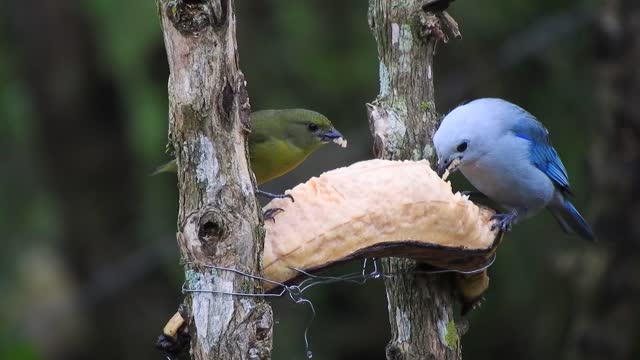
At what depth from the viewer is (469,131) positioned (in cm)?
372

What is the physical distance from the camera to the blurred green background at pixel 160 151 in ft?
20.8

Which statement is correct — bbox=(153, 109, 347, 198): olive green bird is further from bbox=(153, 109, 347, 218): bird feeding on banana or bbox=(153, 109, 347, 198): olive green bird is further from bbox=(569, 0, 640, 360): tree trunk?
bbox=(569, 0, 640, 360): tree trunk

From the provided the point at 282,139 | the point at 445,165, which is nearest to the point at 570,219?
the point at 445,165

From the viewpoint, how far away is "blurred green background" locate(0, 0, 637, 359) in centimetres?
633

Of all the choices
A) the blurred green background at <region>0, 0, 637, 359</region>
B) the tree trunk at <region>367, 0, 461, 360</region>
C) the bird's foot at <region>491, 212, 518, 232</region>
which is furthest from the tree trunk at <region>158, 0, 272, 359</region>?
the blurred green background at <region>0, 0, 637, 359</region>

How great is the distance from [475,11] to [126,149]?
10.1 feet

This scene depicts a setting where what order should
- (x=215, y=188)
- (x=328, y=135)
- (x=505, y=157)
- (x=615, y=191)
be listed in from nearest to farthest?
(x=215, y=188)
(x=505, y=157)
(x=328, y=135)
(x=615, y=191)

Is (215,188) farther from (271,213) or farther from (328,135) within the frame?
(328,135)

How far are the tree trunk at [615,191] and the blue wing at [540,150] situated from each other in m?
1.42

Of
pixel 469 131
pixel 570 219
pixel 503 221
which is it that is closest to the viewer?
pixel 503 221

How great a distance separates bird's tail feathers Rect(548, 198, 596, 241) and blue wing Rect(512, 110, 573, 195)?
12cm

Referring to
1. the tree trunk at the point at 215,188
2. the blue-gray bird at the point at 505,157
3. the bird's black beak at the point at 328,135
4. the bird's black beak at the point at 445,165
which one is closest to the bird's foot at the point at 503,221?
the blue-gray bird at the point at 505,157

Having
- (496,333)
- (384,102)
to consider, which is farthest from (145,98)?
(384,102)

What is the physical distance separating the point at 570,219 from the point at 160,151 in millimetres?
3169
